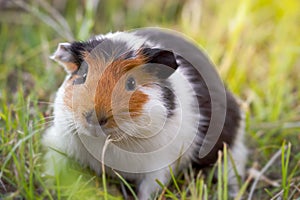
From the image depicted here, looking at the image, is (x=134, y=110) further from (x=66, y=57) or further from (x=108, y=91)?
(x=66, y=57)

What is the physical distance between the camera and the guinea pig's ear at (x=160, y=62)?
323cm

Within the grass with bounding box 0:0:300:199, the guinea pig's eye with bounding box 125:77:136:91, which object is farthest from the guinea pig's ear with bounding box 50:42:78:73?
Answer: the guinea pig's eye with bounding box 125:77:136:91

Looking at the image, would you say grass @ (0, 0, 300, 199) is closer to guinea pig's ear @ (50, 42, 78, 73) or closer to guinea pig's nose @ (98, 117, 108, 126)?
guinea pig's ear @ (50, 42, 78, 73)

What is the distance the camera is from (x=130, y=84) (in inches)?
125

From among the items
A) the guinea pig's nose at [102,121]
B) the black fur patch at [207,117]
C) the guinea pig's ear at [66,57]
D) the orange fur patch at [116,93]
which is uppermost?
the guinea pig's ear at [66,57]

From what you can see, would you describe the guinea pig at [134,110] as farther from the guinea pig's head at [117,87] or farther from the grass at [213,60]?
the grass at [213,60]

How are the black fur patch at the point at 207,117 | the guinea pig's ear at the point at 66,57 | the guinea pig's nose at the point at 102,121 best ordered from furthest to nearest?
the black fur patch at the point at 207,117
the guinea pig's ear at the point at 66,57
the guinea pig's nose at the point at 102,121

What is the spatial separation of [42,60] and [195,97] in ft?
6.62

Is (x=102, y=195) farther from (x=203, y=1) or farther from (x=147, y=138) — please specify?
(x=203, y=1)

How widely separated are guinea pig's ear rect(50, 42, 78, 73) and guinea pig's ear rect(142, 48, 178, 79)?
49cm

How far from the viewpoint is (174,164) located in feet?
11.6

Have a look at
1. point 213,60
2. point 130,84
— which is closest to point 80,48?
point 130,84

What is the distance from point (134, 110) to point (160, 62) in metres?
0.39

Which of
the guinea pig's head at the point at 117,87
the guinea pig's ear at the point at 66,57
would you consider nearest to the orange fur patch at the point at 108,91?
the guinea pig's head at the point at 117,87
